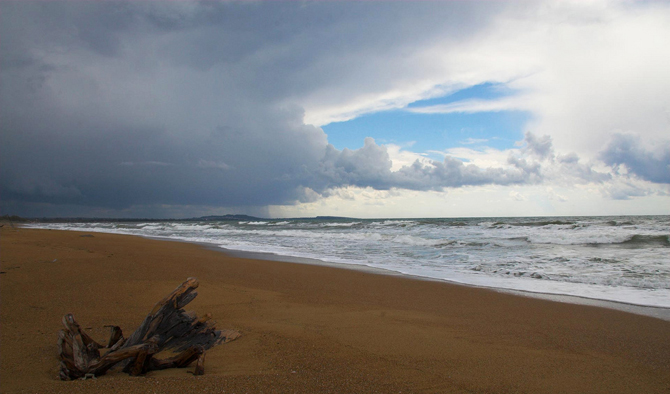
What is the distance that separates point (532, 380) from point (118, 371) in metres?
3.62

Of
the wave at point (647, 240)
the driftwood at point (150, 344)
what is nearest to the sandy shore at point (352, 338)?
the driftwood at point (150, 344)

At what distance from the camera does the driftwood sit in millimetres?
2699

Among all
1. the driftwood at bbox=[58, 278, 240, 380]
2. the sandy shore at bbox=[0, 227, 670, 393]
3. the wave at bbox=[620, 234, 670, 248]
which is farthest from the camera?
the wave at bbox=[620, 234, 670, 248]

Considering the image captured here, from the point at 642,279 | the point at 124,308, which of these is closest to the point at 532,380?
the point at 124,308

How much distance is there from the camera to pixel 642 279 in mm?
8359

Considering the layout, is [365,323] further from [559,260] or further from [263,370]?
[559,260]

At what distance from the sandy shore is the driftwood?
4.2 inches

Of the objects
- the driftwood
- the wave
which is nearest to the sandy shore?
the driftwood

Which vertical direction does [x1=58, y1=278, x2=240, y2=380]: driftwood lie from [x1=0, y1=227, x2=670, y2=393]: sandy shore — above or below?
above

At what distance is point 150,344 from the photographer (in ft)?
9.02

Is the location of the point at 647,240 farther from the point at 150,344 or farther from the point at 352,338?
the point at 150,344

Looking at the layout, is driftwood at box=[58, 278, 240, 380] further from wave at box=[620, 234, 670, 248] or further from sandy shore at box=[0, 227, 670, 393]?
wave at box=[620, 234, 670, 248]

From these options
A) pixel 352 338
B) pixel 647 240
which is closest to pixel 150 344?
pixel 352 338

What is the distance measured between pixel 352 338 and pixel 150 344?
2204 mm
